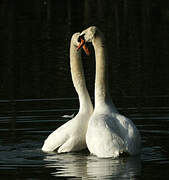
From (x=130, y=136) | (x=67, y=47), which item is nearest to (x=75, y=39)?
(x=130, y=136)

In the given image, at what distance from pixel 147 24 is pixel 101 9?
27.0ft

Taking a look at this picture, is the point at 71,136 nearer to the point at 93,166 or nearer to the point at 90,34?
the point at 93,166

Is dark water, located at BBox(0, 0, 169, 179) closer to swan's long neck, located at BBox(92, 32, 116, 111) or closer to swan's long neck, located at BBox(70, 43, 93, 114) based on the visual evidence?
swan's long neck, located at BBox(92, 32, 116, 111)

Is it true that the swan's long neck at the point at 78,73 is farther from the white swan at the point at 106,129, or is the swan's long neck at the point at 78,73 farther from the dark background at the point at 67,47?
the dark background at the point at 67,47

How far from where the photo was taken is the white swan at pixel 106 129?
13.7m

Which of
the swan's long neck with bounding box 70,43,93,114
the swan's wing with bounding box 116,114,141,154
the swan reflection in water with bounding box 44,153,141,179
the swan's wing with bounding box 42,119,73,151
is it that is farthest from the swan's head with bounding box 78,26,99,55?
the swan reflection in water with bounding box 44,153,141,179

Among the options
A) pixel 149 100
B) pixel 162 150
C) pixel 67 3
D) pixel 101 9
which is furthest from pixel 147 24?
pixel 162 150

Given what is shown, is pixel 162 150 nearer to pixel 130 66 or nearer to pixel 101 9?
pixel 130 66

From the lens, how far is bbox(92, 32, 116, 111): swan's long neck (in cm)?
1512

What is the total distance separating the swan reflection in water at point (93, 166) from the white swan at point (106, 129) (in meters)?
0.16

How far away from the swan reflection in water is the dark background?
5.08 m

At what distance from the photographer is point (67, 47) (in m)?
31.9

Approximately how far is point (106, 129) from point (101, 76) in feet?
5.56

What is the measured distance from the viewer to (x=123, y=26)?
126 ft
